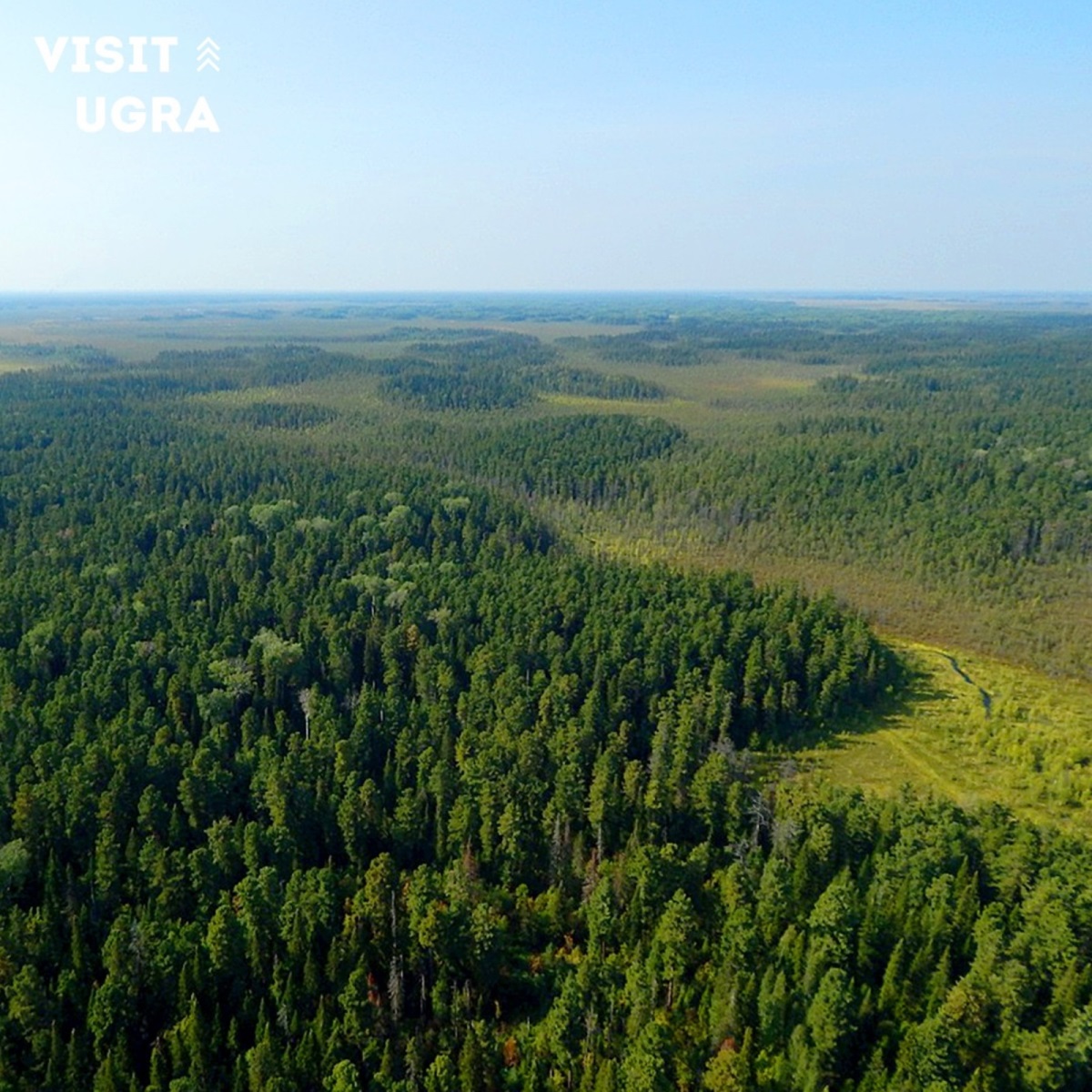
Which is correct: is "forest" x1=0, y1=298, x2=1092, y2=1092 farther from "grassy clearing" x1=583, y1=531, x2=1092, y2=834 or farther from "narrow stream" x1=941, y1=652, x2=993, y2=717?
"narrow stream" x1=941, y1=652, x2=993, y2=717

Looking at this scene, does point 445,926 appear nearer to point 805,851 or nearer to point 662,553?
point 805,851

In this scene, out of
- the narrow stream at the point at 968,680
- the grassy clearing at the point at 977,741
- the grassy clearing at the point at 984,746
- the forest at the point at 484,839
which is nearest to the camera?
the forest at the point at 484,839

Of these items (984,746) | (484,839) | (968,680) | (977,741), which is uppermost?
(484,839)

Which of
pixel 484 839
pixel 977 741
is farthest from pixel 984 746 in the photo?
pixel 484 839

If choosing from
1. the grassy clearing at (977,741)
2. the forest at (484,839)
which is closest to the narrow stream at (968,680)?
the grassy clearing at (977,741)

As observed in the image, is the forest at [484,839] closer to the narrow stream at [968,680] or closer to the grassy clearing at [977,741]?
the grassy clearing at [977,741]

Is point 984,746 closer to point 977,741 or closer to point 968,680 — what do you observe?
point 977,741

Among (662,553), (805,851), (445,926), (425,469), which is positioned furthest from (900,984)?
(425,469)

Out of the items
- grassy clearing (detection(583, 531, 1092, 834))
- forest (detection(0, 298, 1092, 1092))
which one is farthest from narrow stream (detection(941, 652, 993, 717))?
forest (detection(0, 298, 1092, 1092))

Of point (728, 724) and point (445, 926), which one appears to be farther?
point (728, 724)
